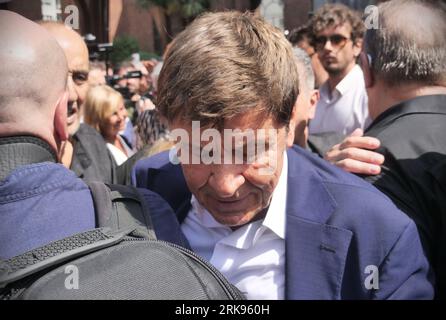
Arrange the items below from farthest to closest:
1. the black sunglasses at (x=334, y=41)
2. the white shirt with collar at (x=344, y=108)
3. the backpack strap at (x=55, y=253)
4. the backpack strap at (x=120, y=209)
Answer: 1. the black sunglasses at (x=334, y=41)
2. the white shirt with collar at (x=344, y=108)
3. the backpack strap at (x=120, y=209)
4. the backpack strap at (x=55, y=253)

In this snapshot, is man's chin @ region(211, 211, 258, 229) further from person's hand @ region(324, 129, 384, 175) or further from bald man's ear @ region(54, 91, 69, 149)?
bald man's ear @ region(54, 91, 69, 149)

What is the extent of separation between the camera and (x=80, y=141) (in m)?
2.60

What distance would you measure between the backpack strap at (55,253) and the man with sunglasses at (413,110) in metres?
0.86

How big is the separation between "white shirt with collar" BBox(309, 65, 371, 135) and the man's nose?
2.02 m

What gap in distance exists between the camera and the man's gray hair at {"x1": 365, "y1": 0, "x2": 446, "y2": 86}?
1.59m

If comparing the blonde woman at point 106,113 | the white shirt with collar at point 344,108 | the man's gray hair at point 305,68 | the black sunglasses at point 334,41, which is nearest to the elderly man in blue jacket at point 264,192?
the man's gray hair at point 305,68

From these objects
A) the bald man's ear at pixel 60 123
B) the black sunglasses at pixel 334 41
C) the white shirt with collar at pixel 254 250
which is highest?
the bald man's ear at pixel 60 123

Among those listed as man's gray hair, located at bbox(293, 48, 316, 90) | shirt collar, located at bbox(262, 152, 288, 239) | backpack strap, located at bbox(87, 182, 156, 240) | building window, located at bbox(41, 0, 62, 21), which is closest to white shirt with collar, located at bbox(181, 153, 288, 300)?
shirt collar, located at bbox(262, 152, 288, 239)

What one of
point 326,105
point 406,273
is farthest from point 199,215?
point 326,105

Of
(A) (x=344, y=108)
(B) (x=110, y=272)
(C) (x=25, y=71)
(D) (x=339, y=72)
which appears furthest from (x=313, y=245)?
(D) (x=339, y=72)

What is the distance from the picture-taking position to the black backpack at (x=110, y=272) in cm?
85

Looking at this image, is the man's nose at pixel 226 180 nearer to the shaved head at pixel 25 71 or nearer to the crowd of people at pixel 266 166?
the crowd of people at pixel 266 166

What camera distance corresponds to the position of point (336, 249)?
1.32m

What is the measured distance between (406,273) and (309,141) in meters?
1.16
